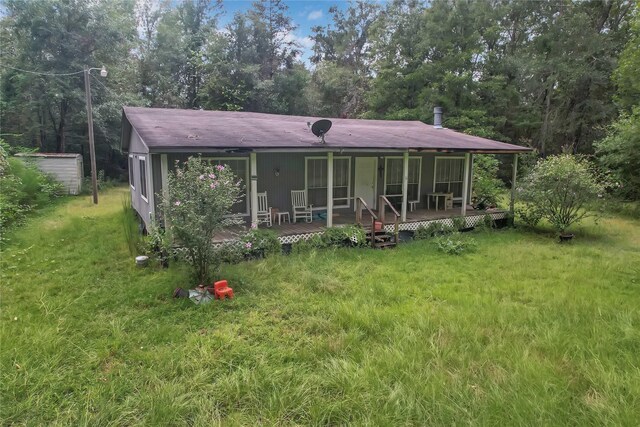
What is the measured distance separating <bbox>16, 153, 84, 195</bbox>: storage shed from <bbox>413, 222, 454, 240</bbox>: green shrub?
46.2 feet

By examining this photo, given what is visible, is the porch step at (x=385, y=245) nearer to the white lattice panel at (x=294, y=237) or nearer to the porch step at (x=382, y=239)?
the porch step at (x=382, y=239)

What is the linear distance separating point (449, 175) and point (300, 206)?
5.40 m

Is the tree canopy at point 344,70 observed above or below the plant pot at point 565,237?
above

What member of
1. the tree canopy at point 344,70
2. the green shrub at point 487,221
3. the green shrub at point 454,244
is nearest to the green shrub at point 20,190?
the tree canopy at point 344,70

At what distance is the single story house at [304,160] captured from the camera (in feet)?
24.5

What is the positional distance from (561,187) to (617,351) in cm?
651

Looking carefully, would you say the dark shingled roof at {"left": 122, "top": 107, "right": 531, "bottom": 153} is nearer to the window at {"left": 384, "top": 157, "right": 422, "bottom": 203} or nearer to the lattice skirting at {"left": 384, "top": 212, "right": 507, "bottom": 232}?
the window at {"left": 384, "top": 157, "right": 422, "bottom": 203}

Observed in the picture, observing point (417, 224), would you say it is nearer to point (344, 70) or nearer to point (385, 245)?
point (385, 245)

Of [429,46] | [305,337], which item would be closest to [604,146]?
[429,46]

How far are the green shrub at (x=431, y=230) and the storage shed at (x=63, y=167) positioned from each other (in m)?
14.1

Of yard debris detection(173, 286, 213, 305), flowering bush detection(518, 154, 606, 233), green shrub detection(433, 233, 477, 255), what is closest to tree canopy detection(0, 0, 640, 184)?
flowering bush detection(518, 154, 606, 233)

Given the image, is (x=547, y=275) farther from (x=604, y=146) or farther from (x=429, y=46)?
(x=429, y=46)

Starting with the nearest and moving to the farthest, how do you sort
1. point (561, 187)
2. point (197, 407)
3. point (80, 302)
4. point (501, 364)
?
1. point (197, 407)
2. point (501, 364)
3. point (80, 302)
4. point (561, 187)

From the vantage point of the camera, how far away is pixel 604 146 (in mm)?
13703
